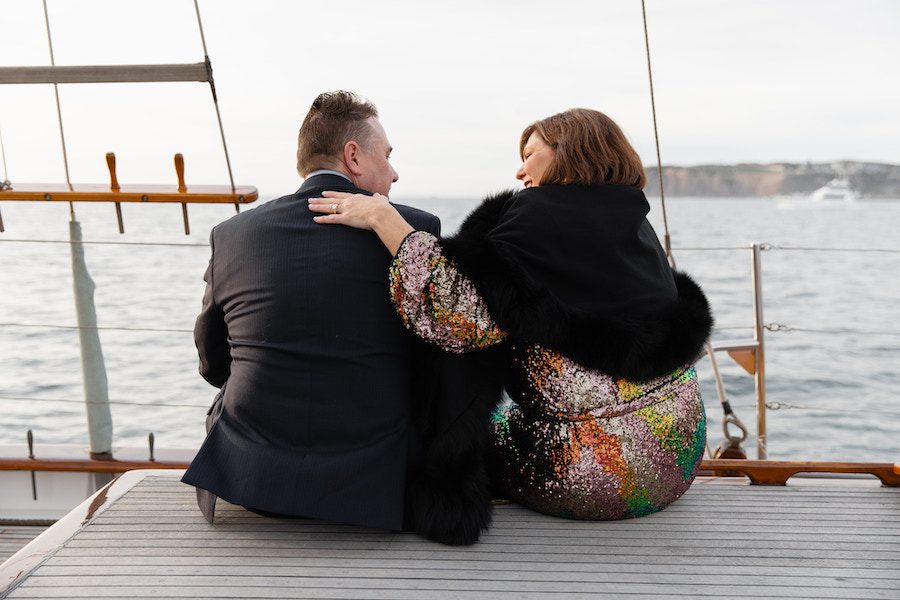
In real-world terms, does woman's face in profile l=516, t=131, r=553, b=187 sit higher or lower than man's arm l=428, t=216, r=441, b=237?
higher

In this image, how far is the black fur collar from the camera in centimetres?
159

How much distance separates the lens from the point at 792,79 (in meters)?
24.2

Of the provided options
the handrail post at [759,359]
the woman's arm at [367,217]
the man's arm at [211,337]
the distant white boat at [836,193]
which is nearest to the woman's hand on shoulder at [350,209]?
the woman's arm at [367,217]

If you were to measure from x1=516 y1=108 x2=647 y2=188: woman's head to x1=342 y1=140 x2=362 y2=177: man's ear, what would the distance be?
358 mm

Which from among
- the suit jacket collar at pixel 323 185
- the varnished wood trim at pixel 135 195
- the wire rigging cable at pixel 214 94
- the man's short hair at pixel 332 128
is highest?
the wire rigging cable at pixel 214 94

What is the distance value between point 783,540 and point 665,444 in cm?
33

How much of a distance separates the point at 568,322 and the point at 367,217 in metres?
0.44

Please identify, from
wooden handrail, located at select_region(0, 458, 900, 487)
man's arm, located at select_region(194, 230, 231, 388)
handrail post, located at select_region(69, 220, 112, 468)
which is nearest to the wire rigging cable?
handrail post, located at select_region(69, 220, 112, 468)


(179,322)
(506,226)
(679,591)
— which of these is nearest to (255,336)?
(506,226)

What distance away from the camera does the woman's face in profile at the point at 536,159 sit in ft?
5.61

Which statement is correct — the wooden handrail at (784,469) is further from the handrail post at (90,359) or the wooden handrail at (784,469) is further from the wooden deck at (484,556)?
the handrail post at (90,359)

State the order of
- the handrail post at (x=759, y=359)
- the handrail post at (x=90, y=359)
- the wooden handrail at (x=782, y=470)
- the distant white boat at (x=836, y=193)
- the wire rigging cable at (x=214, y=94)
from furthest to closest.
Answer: the distant white boat at (x=836, y=193) → the handrail post at (x=759, y=359) → the handrail post at (x=90, y=359) → the wire rigging cable at (x=214, y=94) → the wooden handrail at (x=782, y=470)

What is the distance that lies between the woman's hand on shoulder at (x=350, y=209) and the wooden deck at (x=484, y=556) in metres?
0.66

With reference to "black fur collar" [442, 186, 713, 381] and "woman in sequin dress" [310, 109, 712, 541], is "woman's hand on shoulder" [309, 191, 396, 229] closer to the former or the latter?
"woman in sequin dress" [310, 109, 712, 541]
